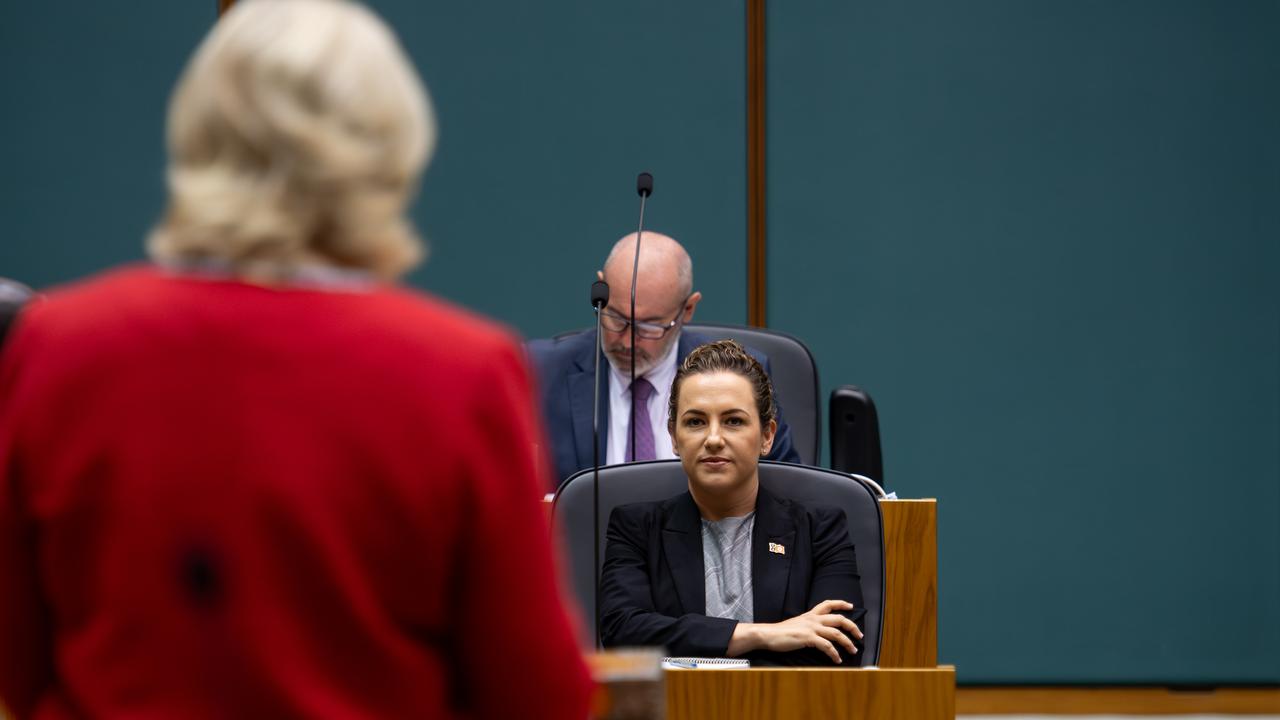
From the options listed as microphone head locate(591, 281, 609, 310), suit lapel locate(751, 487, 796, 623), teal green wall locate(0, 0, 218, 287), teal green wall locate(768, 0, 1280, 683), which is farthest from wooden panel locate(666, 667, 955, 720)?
teal green wall locate(0, 0, 218, 287)

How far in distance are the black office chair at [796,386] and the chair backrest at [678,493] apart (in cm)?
72

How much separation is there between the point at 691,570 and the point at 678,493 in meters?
0.25

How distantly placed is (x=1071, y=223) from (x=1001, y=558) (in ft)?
3.64

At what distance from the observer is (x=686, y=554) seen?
8.40ft

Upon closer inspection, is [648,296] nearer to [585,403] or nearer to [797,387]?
[585,403]

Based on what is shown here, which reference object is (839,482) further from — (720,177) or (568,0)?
(568,0)

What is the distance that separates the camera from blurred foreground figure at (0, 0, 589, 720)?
0.86 metres

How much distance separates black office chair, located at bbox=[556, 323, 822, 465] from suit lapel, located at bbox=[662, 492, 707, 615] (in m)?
0.92

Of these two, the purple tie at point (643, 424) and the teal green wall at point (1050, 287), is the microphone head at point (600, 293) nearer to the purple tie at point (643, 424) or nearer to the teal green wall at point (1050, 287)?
the purple tie at point (643, 424)

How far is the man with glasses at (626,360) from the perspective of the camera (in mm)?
3418

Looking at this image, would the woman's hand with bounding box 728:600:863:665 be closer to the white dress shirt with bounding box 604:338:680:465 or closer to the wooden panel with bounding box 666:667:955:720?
the wooden panel with bounding box 666:667:955:720

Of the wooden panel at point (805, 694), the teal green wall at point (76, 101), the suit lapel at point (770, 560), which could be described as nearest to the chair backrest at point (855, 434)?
the suit lapel at point (770, 560)

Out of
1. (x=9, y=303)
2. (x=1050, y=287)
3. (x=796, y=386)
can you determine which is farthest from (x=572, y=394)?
→ (x=9, y=303)

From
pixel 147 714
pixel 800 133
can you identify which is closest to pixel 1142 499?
pixel 800 133
